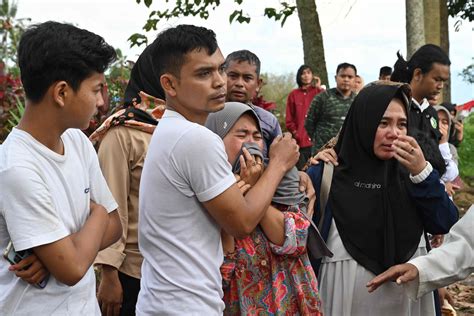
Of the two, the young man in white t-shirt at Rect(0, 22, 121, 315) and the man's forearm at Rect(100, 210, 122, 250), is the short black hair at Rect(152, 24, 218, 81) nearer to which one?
the young man in white t-shirt at Rect(0, 22, 121, 315)

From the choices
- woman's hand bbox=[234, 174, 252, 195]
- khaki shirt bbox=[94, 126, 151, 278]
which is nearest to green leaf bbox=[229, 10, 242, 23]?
khaki shirt bbox=[94, 126, 151, 278]

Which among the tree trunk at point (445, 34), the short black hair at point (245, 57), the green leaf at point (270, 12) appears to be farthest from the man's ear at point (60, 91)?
the tree trunk at point (445, 34)

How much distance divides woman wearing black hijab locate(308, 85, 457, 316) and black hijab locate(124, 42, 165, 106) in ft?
3.34

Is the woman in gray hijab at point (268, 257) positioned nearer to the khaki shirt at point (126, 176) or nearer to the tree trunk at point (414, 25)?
the khaki shirt at point (126, 176)

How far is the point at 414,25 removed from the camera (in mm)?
9672

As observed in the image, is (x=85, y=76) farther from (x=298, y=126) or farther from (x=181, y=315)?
(x=298, y=126)

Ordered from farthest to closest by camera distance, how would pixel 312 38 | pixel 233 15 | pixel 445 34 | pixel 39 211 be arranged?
pixel 445 34 → pixel 312 38 → pixel 233 15 → pixel 39 211

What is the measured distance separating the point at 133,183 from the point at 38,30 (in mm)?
1150

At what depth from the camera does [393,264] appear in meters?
3.51

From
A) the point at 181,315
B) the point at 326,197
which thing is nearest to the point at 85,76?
the point at 181,315

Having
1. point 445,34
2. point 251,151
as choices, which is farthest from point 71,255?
point 445,34

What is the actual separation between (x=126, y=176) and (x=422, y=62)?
305 cm

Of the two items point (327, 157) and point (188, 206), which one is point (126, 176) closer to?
point (188, 206)

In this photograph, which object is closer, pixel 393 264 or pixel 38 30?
pixel 38 30
